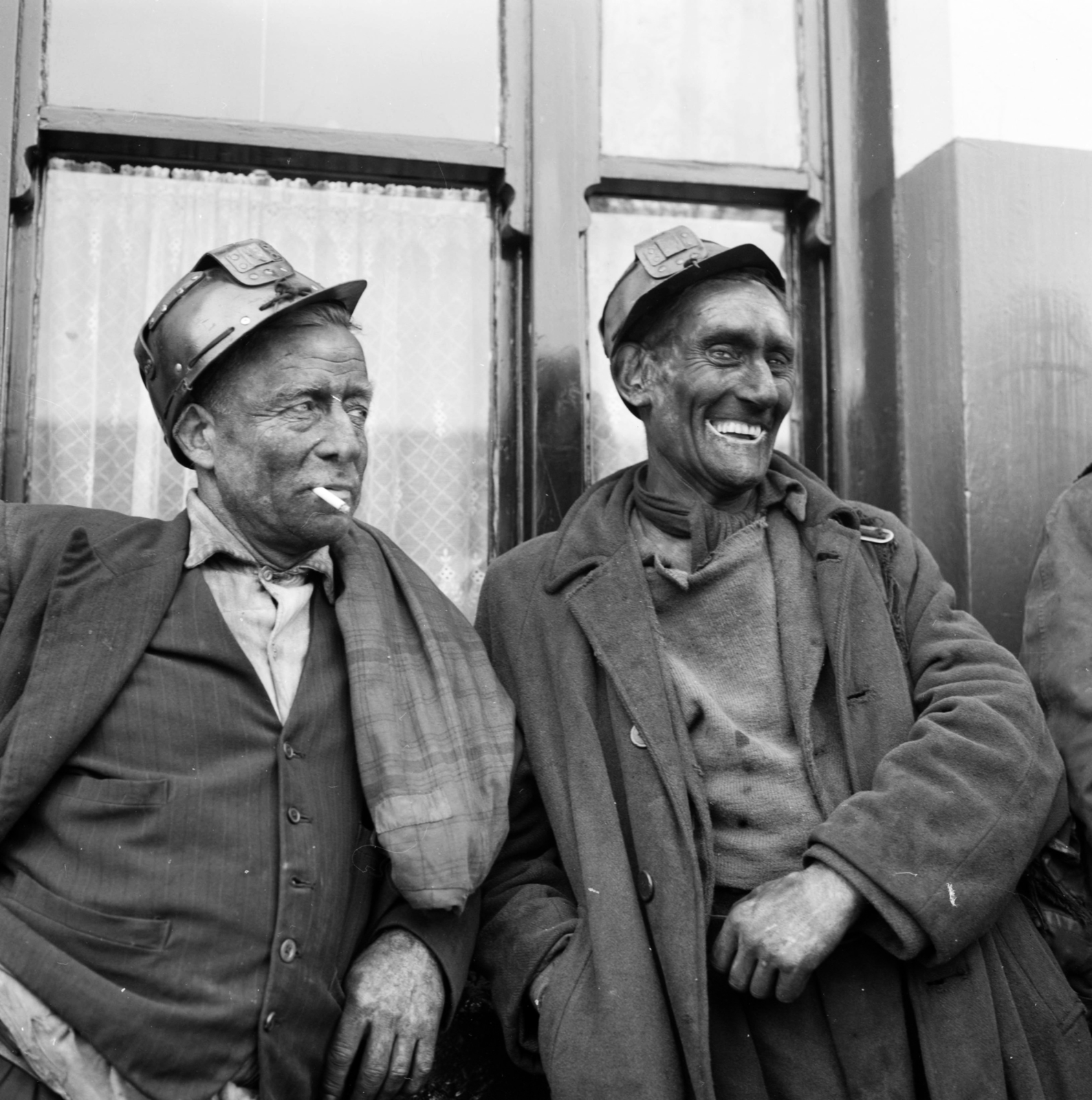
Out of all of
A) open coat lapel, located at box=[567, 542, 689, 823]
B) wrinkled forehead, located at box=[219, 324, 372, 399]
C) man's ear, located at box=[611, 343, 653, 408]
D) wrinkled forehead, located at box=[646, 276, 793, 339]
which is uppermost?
wrinkled forehead, located at box=[646, 276, 793, 339]

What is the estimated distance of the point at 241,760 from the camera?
98.3 inches

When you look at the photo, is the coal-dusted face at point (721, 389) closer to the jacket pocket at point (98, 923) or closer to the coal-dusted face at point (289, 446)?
the coal-dusted face at point (289, 446)

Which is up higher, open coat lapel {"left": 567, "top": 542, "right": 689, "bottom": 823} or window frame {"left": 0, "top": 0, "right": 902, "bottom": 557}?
window frame {"left": 0, "top": 0, "right": 902, "bottom": 557}

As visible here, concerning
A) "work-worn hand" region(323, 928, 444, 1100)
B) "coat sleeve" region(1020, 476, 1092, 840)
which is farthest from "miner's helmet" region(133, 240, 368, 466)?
"coat sleeve" region(1020, 476, 1092, 840)

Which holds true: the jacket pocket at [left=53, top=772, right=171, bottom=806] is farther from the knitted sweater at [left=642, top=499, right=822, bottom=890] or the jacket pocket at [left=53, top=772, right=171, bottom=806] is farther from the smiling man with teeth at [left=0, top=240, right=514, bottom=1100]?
the knitted sweater at [left=642, top=499, right=822, bottom=890]

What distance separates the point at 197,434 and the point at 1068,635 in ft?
6.31

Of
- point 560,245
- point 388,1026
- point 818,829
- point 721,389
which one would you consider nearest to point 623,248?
point 560,245

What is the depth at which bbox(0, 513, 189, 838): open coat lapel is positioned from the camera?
239 centimetres

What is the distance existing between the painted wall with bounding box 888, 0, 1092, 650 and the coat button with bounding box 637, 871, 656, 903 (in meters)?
1.43

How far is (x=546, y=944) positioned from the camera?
2.59m

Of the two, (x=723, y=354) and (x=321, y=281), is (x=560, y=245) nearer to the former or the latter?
(x=321, y=281)

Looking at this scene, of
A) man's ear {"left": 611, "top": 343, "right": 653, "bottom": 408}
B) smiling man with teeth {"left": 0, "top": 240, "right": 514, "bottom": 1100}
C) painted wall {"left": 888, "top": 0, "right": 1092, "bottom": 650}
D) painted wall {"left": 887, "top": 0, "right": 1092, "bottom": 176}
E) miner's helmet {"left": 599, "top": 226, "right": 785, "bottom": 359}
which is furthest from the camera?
painted wall {"left": 887, "top": 0, "right": 1092, "bottom": 176}

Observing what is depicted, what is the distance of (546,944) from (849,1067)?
60cm

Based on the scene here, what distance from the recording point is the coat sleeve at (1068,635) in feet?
9.22
